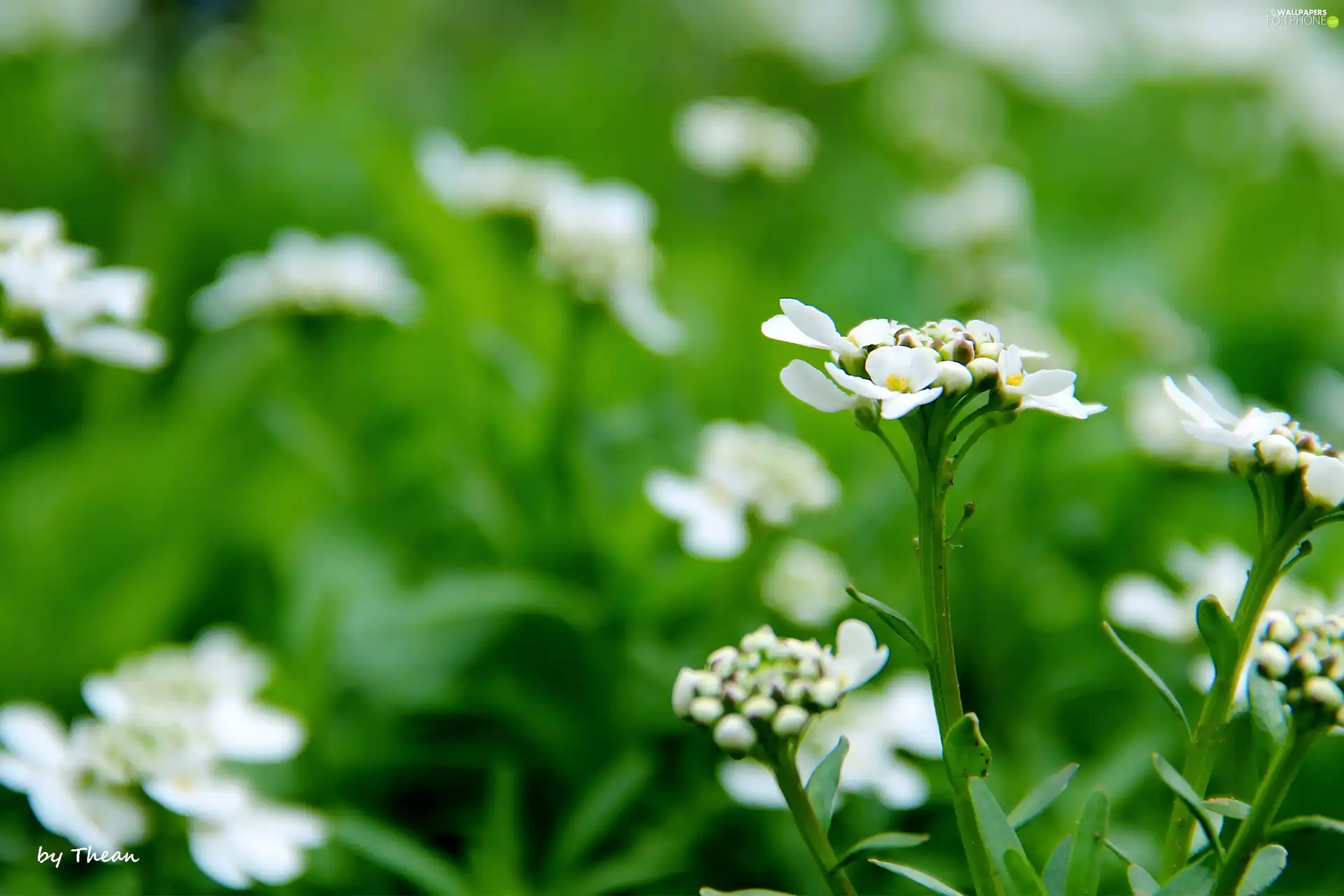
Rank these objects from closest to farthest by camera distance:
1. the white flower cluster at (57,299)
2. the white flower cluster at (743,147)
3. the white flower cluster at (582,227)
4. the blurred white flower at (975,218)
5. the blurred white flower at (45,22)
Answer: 1. the white flower cluster at (57,299)
2. the white flower cluster at (582,227)
3. the white flower cluster at (743,147)
4. the blurred white flower at (975,218)
5. the blurred white flower at (45,22)

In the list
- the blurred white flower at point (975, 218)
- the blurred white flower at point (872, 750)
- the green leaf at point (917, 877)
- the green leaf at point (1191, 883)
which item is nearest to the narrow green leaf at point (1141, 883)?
the green leaf at point (1191, 883)

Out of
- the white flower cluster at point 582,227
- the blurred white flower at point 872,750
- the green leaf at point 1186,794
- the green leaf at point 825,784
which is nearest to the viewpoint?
the green leaf at point 1186,794

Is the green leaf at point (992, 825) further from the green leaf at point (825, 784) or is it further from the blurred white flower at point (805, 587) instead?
the blurred white flower at point (805, 587)

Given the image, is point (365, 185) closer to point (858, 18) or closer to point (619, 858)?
point (619, 858)

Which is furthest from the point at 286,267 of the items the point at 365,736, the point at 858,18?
the point at 858,18

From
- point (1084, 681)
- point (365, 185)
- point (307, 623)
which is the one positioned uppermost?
point (365, 185)

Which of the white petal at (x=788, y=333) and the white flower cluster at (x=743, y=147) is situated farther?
the white flower cluster at (x=743, y=147)

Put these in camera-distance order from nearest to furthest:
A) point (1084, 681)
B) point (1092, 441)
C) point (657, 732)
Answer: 1. point (657, 732)
2. point (1084, 681)
3. point (1092, 441)
